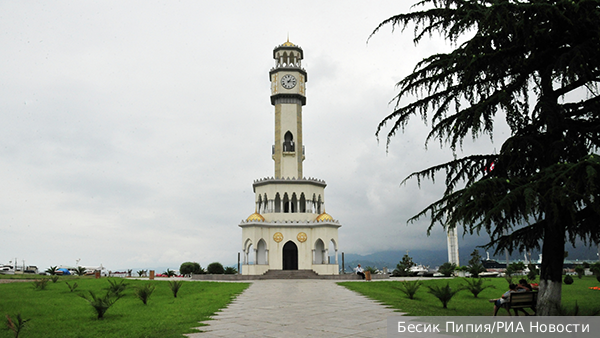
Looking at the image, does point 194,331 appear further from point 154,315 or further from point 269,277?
point 269,277

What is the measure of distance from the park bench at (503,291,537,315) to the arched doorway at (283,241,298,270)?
34369mm

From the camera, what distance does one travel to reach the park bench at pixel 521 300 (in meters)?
11.1

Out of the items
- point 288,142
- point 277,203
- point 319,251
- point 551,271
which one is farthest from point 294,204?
point 551,271

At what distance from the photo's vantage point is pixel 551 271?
11.2m

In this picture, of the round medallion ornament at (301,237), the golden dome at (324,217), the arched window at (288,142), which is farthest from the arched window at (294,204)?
the arched window at (288,142)

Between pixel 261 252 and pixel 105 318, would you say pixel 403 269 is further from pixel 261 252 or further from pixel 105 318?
pixel 105 318

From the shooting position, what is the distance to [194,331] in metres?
10.0

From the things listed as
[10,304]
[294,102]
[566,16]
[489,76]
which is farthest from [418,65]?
[294,102]

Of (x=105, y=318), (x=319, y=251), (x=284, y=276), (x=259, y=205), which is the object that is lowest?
(x=284, y=276)

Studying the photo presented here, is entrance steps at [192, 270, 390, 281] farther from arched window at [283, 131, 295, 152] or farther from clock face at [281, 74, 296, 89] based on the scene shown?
clock face at [281, 74, 296, 89]

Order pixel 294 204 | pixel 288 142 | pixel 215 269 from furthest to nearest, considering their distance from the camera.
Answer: pixel 288 142
pixel 294 204
pixel 215 269

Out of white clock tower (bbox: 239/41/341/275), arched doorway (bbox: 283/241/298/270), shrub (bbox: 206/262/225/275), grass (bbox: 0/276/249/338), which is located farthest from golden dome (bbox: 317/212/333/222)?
grass (bbox: 0/276/249/338)

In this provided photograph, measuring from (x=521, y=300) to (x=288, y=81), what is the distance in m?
41.5

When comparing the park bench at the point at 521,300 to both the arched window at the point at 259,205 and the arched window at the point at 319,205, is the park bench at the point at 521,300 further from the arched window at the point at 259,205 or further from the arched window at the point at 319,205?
the arched window at the point at 259,205
